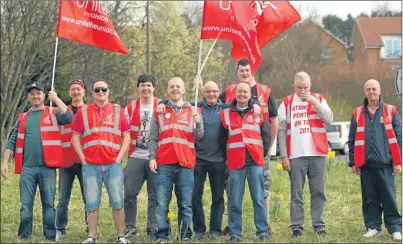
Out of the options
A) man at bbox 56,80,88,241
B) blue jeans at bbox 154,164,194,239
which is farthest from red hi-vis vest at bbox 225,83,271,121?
man at bbox 56,80,88,241

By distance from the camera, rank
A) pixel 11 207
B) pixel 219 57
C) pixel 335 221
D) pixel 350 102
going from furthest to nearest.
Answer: pixel 219 57 → pixel 350 102 → pixel 11 207 → pixel 335 221

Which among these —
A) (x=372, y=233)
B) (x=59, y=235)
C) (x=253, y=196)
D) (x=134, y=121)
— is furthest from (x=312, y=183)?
(x=59, y=235)

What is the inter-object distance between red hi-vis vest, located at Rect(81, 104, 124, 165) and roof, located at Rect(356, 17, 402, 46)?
61349 mm

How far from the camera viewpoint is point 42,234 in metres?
9.15

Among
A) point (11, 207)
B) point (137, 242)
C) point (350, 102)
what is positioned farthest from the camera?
point (350, 102)

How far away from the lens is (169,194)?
8625 mm

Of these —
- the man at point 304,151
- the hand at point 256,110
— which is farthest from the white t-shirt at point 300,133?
the hand at point 256,110

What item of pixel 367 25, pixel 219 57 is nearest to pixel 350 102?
pixel 219 57

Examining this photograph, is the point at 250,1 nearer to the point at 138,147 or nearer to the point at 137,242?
the point at 138,147

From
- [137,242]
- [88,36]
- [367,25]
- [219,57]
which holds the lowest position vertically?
[137,242]

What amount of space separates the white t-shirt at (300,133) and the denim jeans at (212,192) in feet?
3.08

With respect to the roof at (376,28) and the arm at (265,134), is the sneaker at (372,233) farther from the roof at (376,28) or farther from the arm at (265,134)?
the roof at (376,28)

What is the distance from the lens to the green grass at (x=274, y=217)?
904 centimetres

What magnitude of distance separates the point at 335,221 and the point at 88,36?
14.9 ft
